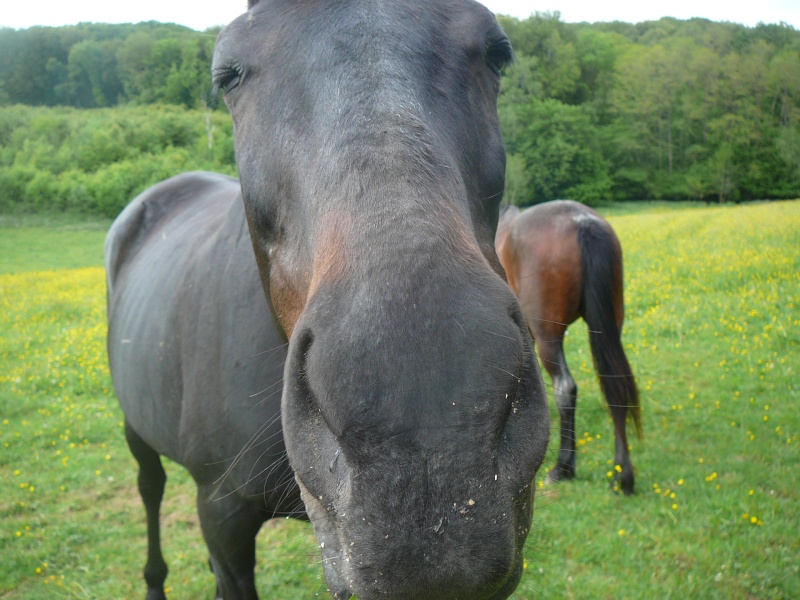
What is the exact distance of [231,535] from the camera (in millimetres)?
2303

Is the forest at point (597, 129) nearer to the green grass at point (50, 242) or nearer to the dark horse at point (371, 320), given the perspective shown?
the green grass at point (50, 242)

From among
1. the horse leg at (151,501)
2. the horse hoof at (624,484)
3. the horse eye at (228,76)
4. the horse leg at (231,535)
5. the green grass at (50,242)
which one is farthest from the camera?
the green grass at (50,242)

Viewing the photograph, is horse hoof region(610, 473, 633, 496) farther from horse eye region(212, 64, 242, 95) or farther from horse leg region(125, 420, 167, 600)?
horse eye region(212, 64, 242, 95)

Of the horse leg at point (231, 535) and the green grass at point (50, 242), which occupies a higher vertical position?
the horse leg at point (231, 535)

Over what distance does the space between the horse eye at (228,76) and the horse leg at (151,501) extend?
2705mm

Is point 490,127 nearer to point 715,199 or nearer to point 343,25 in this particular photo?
point 343,25

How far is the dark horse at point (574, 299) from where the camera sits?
4.76m

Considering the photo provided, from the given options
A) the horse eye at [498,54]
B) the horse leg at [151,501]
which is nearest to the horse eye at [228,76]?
the horse eye at [498,54]

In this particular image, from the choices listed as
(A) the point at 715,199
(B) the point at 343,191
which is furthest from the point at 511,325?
(A) the point at 715,199

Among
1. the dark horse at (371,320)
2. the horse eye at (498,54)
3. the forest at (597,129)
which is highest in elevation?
the forest at (597,129)

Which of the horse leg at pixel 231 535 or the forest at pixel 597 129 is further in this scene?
the forest at pixel 597 129

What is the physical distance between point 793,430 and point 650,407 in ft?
4.44

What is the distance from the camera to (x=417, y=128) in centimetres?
128

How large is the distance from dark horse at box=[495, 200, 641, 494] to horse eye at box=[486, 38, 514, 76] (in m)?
3.11
